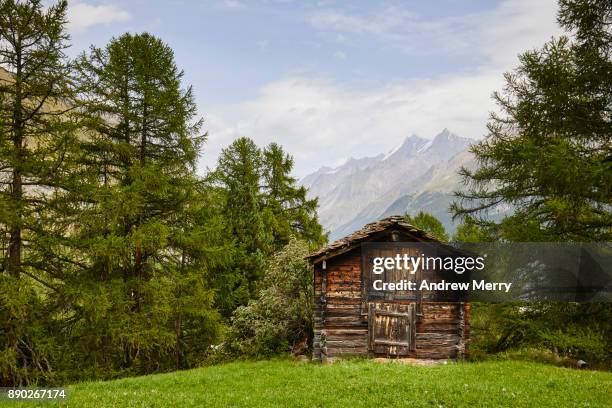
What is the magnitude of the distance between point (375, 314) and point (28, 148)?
1534cm

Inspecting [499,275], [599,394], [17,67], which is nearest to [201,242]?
[17,67]

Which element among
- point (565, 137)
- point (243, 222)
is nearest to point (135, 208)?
point (243, 222)

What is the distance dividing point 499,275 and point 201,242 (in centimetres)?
1318

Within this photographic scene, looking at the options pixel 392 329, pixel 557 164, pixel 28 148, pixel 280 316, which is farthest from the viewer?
pixel 280 316

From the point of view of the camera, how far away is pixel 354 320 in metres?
21.2

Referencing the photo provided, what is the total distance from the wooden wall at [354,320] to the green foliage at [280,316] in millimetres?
2064

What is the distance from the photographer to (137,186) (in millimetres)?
17031

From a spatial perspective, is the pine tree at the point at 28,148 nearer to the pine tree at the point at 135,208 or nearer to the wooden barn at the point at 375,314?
the pine tree at the point at 135,208

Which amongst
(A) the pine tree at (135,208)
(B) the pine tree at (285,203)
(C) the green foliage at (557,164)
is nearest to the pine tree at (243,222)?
(B) the pine tree at (285,203)

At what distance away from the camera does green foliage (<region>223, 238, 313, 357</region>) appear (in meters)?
23.0

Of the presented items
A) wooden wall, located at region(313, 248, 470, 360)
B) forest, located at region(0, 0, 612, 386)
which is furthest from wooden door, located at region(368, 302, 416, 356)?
forest, located at region(0, 0, 612, 386)

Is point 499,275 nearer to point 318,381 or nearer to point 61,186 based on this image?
point 318,381

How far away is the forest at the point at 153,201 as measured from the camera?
14.1 meters

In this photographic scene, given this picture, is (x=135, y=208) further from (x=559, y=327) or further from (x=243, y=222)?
(x=559, y=327)
